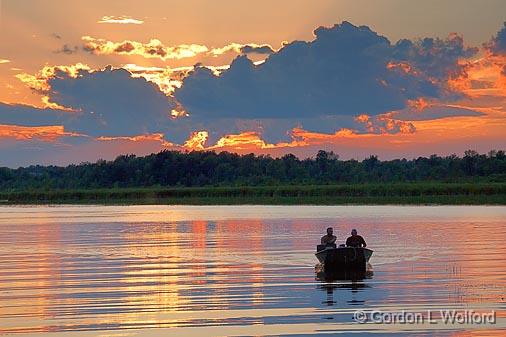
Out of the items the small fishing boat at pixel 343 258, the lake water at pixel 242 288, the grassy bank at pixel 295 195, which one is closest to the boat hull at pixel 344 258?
the small fishing boat at pixel 343 258

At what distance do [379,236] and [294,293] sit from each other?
3186 cm

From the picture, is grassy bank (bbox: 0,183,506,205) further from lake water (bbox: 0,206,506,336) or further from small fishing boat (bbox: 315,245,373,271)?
small fishing boat (bbox: 315,245,373,271)

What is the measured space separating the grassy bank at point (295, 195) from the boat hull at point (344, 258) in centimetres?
8246

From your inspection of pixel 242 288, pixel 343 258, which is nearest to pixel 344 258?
pixel 343 258

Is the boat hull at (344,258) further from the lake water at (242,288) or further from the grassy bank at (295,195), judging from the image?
the grassy bank at (295,195)

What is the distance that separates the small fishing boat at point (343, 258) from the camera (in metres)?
34.6

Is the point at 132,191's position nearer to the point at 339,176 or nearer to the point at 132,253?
the point at 339,176

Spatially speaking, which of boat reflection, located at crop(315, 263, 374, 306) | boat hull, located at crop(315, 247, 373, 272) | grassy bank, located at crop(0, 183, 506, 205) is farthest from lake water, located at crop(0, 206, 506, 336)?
grassy bank, located at crop(0, 183, 506, 205)

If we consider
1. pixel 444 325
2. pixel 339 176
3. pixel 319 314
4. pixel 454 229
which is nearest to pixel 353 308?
pixel 319 314

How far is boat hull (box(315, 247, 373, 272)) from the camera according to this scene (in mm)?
34625

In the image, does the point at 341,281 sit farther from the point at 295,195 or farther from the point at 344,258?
the point at 295,195

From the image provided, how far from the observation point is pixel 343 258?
35.0m

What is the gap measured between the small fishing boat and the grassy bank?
8246cm

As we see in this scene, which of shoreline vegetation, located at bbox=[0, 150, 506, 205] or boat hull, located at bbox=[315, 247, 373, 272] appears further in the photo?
shoreline vegetation, located at bbox=[0, 150, 506, 205]
